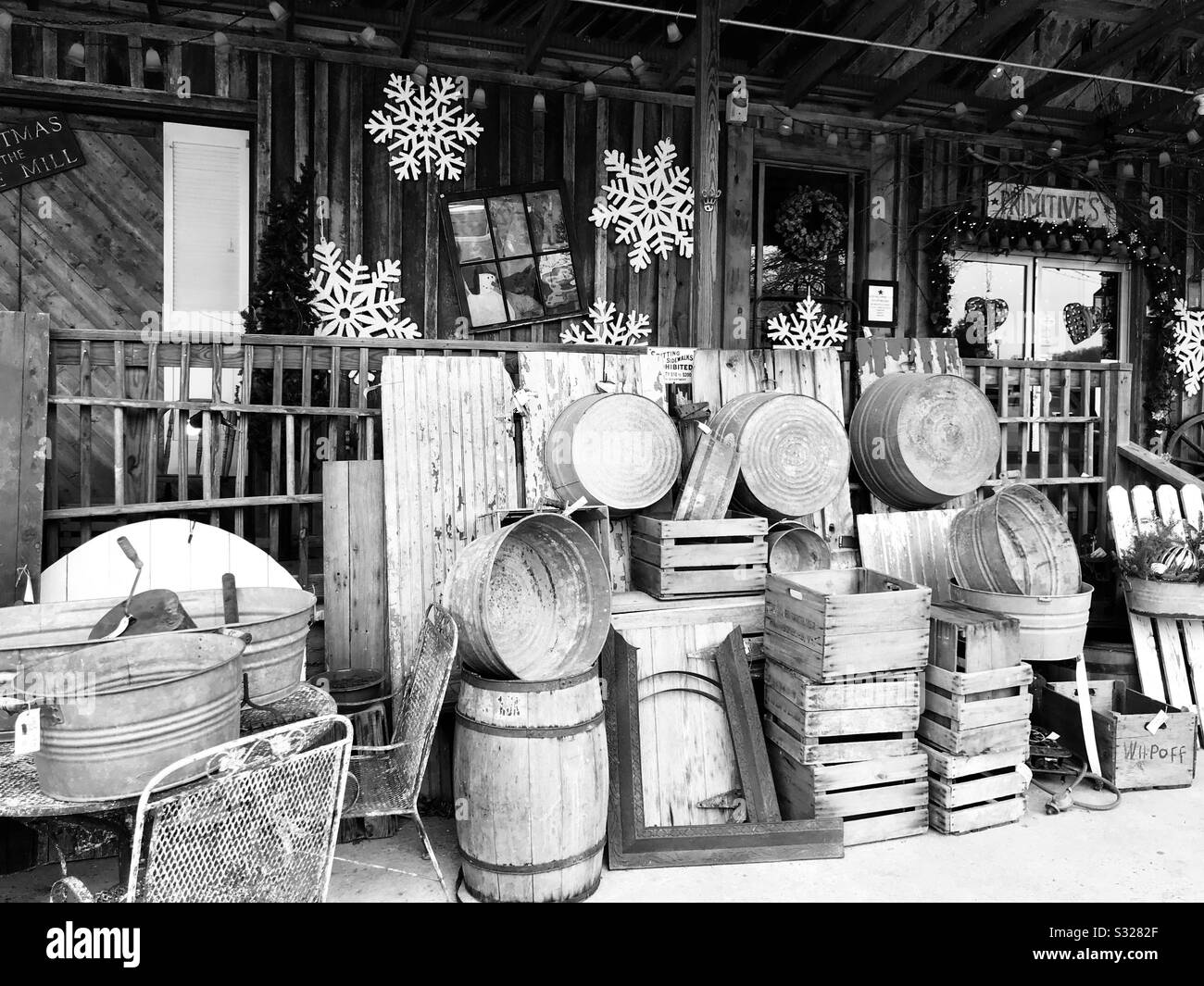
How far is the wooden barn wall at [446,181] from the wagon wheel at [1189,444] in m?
4.87

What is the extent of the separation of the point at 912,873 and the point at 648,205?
5026 millimetres

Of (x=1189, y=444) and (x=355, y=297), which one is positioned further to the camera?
(x=1189, y=444)

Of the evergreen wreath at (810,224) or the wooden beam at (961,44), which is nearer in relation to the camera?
the wooden beam at (961,44)

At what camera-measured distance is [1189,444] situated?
823cm

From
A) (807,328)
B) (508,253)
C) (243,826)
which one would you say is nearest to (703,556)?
(243,826)

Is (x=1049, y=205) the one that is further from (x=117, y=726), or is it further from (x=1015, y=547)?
(x=117, y=726)

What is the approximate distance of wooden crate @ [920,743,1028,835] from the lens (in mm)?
3789

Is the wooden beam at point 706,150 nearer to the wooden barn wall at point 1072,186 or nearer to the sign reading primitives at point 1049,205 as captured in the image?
the wooden barn wall at point 1072,186

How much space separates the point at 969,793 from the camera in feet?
12.5

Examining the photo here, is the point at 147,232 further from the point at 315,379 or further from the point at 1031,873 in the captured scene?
the point at 1031,873

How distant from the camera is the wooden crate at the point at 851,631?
364 cm

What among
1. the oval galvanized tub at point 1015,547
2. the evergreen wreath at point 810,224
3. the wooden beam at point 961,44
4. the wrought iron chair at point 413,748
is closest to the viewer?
the wrought iron chair at point 413,748

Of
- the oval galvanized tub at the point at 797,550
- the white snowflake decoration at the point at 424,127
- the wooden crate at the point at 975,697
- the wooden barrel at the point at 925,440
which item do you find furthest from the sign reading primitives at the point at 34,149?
the wooden crate at the point at 975,697
